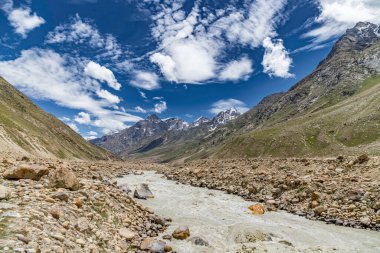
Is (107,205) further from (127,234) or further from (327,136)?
(327,136)

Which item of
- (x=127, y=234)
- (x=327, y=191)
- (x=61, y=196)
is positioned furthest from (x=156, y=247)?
(x=327, y=191)

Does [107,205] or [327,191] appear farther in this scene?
[327,191]

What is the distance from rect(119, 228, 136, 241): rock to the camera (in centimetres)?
1871

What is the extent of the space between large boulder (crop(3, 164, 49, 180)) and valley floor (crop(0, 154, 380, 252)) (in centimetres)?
6

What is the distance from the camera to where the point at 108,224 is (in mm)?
19172

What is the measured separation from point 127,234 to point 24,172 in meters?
8.20

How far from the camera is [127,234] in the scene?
1902 centimetres

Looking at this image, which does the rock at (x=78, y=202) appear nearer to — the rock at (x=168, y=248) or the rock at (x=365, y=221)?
the rock at (x=168, y=248)

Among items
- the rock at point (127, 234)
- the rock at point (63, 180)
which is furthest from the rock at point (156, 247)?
the rock at point (63, 180)

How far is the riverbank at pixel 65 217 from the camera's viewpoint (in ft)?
41.7

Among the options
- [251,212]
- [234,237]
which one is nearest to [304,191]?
[251,212]

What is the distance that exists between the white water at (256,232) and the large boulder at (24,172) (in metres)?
9.63

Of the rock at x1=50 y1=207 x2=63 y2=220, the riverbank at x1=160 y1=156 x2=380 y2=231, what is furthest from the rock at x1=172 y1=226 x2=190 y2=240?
the riverbank at x1=160 y1=156 x2=380 y2=231

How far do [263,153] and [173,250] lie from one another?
121m
